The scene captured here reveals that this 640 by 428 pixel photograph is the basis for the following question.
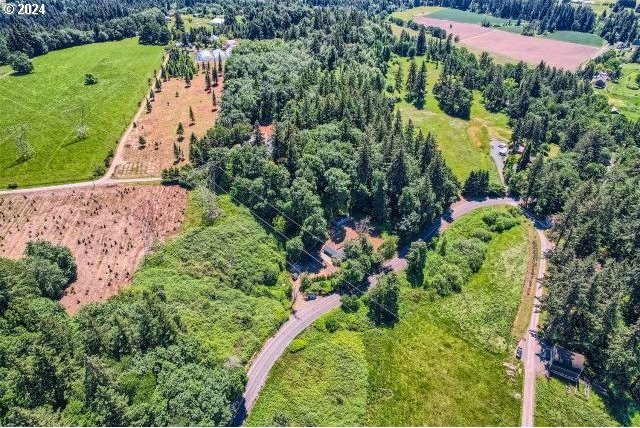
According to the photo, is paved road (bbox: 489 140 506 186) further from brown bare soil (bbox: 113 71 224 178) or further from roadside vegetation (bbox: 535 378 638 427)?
brown bare soil (bbox: 113 71 224 178)

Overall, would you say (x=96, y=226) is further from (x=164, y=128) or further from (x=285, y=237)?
(x=164, y=128)

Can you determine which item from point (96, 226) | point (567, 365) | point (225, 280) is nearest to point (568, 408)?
point (567, 365)

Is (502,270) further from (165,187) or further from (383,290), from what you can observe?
(165,187)

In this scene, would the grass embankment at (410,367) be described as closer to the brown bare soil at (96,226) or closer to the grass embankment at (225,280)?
the grass embankment at (225,280)

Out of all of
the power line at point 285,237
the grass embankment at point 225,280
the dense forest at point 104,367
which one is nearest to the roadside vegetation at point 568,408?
the power line at point 285,237

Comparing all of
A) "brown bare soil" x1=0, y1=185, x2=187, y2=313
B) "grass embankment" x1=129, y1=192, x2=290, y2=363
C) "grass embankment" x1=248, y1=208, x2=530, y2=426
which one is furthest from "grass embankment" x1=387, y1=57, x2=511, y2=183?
"brown bare soil" x1=0, y1=185, x2=187, y2=313

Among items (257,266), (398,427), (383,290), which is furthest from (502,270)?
(257,266)
